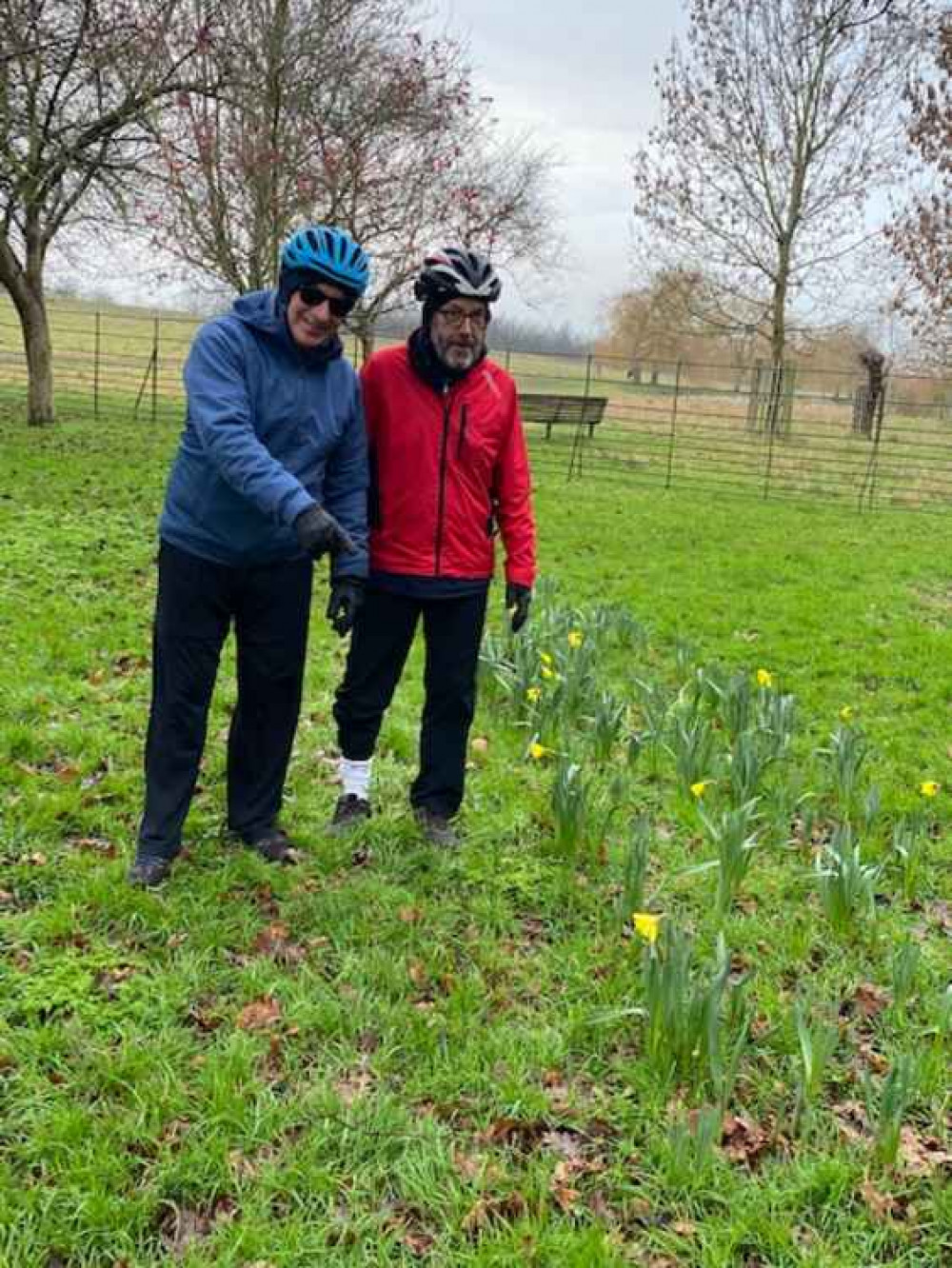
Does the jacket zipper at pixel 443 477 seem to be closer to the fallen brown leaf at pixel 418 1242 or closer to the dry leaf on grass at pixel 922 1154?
the fallen brown leaf at pixel 418 1242

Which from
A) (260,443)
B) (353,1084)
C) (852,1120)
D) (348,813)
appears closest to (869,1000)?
(852,1120)

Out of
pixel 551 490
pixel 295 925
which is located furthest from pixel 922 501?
pixel 295 925

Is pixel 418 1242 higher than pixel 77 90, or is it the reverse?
pixel 77 90

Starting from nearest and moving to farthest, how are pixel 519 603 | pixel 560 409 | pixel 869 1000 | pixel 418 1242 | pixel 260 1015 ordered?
pixel 418 1242 < pixel 260 1015 < pixel 869 1000 < pixel 519 603 < pixel 560 409

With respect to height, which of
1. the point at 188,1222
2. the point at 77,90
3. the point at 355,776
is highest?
the point at 77,90

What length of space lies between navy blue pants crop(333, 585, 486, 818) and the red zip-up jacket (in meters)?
0.16

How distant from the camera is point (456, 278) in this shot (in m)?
3.05

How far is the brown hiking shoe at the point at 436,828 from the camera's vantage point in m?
3.63

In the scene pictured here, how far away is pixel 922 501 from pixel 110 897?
14.1 m

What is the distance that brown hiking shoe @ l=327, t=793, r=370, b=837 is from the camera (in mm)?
3703

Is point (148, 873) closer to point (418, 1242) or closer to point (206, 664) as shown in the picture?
point (206, 664)

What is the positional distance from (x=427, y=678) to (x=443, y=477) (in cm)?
73

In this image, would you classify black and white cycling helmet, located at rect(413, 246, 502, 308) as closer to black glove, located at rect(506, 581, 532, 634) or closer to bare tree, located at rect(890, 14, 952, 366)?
black glove, located at rect(506, 581, 532, 634)

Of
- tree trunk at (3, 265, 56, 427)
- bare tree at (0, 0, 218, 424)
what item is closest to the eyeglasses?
bare tree at (0, 0, 218, 424)
